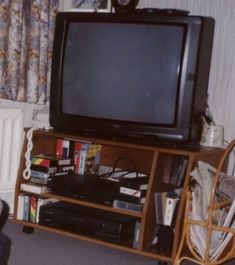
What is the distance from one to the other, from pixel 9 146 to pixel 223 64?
132 cm

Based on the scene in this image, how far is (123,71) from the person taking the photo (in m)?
2.70

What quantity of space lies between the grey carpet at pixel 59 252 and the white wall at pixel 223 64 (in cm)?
80

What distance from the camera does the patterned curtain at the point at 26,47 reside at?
3035 millimetres

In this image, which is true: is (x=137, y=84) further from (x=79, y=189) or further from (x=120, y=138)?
(x=79, y=189)

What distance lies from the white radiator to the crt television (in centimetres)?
40

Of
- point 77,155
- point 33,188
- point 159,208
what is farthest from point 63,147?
point 159,208

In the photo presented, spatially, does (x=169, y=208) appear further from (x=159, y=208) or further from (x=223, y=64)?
(x=223, y=64)

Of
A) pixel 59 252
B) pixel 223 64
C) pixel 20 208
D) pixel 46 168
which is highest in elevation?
pixel 223 64

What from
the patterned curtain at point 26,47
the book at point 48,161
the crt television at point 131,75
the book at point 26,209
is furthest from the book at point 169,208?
the patterned curtain at point 26,47

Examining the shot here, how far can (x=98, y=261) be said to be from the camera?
260 centimetres

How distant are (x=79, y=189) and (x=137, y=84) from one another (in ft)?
2.01

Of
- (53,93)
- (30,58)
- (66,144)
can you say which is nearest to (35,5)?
(30,58)

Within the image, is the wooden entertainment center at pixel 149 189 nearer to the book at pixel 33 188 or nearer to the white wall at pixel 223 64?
the book at pixel 33 188

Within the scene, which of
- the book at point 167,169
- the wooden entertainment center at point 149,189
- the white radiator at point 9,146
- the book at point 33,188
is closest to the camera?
the wooden entertainment center at point 149,189
